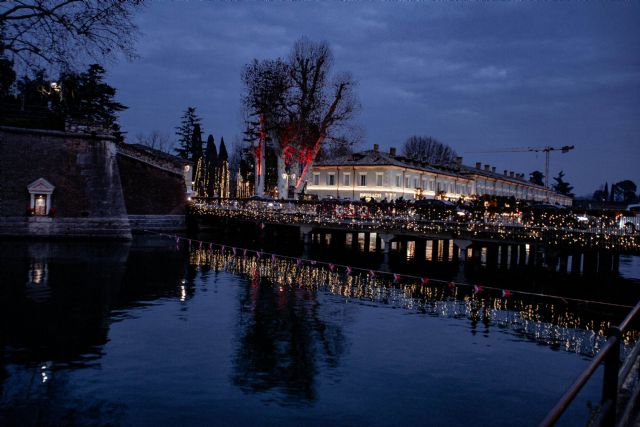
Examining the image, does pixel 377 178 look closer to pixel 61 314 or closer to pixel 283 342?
pixel 61 314

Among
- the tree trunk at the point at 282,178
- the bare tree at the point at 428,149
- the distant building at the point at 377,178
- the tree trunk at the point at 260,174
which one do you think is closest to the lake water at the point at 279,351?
the tree trunk at the point at 282,178

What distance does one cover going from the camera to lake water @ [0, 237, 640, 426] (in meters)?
9.23

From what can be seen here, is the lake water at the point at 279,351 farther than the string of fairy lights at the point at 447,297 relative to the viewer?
No

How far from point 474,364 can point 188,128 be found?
9044cm

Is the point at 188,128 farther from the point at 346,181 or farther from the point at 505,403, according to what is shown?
the point at 505,403

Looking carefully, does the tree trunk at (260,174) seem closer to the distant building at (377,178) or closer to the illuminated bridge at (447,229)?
the illuminated bridge at (447,229)

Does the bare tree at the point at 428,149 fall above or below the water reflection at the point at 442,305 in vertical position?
above

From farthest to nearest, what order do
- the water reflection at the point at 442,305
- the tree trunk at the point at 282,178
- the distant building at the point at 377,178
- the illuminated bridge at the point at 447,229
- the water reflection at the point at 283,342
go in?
the distant building at the point at 377,178
the tree trunk at the point at 282,178
the illuminated bridge at the point at 447,229
the water reflection at the point at 442,305
the water reflection at the point at 283,342

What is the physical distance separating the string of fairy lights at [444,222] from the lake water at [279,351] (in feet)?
13.9

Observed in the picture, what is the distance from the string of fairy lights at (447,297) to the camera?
615 inches

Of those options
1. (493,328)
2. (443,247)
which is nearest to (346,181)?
(443,247)

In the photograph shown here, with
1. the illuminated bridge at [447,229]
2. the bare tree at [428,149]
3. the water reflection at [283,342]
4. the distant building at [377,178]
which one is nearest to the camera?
the water reflection at [283,342]

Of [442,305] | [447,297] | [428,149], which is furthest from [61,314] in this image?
[428,149]

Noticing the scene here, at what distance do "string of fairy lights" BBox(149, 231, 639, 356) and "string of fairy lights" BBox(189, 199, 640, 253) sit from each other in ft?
17.7
